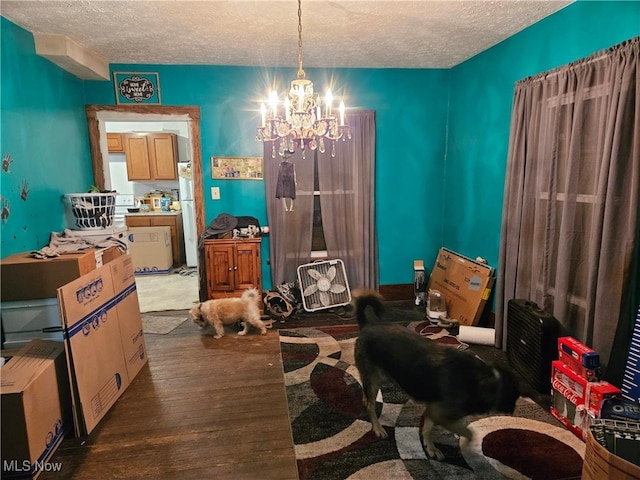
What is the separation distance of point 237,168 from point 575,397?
11.4 ft

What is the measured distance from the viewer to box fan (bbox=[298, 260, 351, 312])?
4094 mm

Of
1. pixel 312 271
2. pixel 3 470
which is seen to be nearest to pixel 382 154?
pixel 312 271

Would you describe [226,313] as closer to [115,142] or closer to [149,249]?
[149,249]

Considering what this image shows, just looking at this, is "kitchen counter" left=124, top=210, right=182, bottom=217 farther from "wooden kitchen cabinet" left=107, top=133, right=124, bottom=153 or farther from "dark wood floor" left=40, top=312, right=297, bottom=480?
"dark wood floor" left=40, top=312, right=297, bottom=480

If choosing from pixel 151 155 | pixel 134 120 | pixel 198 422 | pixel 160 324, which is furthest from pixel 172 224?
pixel 198 422

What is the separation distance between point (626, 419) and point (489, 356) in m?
1.31

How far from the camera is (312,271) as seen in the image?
414 cm

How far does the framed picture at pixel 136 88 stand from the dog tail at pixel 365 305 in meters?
3.09

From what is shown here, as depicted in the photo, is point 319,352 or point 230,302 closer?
point 319,352

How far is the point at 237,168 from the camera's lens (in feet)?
13.4

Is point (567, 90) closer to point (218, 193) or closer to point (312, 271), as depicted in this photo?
point (312, 271)

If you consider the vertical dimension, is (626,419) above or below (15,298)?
below

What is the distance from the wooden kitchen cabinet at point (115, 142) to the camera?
604 centimetres

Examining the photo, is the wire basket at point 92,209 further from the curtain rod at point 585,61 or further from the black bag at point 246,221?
the curtain rod at point 585,61
